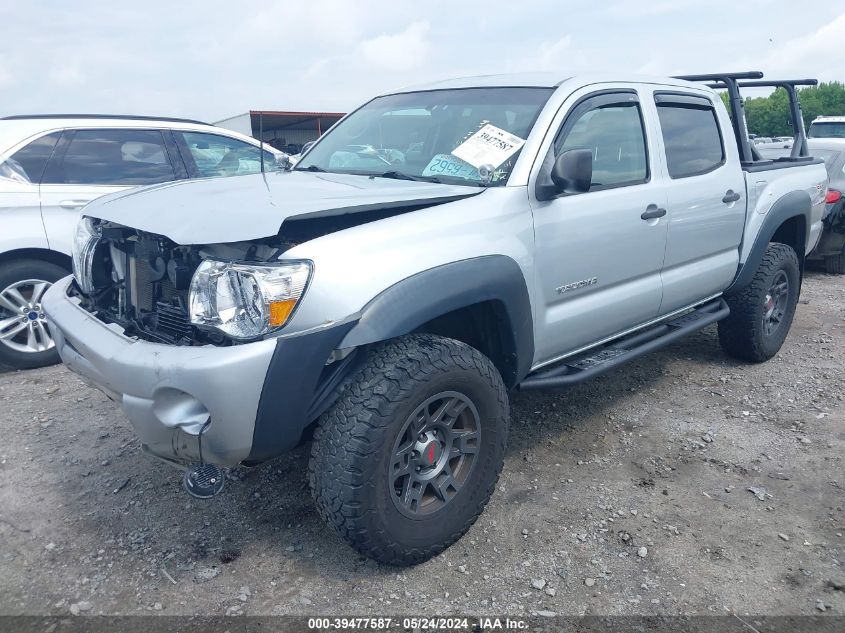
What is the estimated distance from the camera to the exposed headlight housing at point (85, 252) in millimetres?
2885

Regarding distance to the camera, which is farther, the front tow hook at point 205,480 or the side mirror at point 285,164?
the side mirror at point 285,164

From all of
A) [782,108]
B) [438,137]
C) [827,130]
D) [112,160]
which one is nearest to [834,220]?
[438,137]

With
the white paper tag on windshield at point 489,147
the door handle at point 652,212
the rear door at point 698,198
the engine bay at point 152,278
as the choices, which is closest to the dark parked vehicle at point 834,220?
the rear door at point 698,198

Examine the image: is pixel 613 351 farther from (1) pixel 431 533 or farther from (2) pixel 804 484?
(1) pixel 431 533

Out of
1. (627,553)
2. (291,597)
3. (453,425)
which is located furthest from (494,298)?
(291,597)

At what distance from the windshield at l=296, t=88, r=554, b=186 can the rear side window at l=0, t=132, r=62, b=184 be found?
2232 millimetres

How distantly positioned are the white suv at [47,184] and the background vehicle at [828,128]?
13.5 m

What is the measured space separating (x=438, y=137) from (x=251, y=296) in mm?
1552

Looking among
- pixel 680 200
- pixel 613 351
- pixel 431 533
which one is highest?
pixel 680 200

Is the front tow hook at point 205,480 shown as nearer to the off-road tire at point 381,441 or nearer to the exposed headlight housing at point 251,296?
the off-road tire at point 381,441

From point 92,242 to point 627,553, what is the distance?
257 centimetres

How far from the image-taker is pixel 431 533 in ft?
8.78

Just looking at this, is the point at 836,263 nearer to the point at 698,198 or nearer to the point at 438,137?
the point at 698,198

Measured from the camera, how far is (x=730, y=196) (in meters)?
4.21
